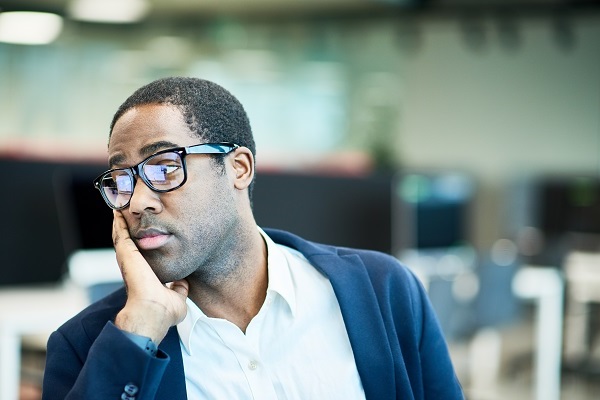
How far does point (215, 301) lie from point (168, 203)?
0.63 ft

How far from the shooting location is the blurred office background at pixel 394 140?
4078 mm

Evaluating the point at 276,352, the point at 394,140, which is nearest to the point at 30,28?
the point at 394,140

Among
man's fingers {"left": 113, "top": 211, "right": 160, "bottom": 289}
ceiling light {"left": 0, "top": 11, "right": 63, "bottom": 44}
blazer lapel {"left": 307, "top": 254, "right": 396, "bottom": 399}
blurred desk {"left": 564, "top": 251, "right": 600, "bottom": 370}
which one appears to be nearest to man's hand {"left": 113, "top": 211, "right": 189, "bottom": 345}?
man's fingers {"left": 113, "top": 211, "right": 160, "bottom": 289}

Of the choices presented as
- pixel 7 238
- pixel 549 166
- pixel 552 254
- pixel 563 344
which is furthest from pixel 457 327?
pixel 549 166

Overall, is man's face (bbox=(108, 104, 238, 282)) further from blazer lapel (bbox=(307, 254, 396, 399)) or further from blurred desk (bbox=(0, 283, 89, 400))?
blurred desk (bbox=(0, 283, 89, 400))

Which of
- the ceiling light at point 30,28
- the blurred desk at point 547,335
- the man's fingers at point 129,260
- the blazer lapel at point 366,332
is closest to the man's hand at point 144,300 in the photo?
the man's fingers at point 129,260

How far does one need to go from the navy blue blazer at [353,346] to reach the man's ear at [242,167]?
17 cm

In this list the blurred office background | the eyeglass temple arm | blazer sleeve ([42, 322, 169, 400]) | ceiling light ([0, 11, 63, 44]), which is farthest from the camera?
ceiling light ([0, 11, 63, 44])

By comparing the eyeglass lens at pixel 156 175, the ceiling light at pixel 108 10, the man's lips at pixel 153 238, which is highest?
the ceiling light at pixel 108 10

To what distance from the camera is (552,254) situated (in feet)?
19.3

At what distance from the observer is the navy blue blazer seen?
114 cm

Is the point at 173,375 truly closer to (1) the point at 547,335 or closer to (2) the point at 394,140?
(1) the point at 547,335

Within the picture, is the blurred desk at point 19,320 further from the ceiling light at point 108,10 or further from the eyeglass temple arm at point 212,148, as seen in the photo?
the ceiling light at point 108,10

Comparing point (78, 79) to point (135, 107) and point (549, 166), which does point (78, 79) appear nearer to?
point (549, 166)
